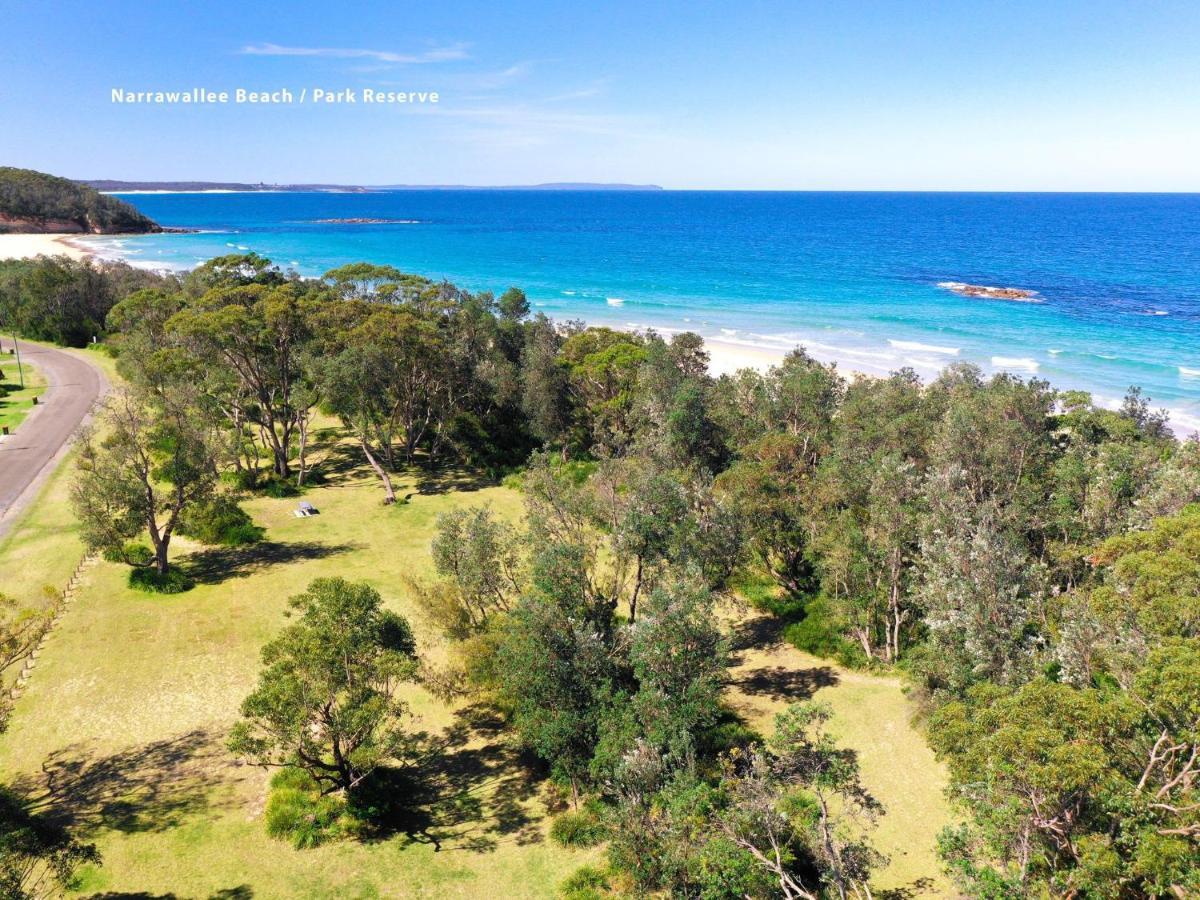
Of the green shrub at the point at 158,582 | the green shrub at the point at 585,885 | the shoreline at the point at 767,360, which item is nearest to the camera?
the green shrub at the point at 585,885

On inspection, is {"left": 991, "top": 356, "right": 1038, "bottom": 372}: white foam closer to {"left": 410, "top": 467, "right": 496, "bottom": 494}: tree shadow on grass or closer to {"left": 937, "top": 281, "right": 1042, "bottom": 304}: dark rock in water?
{"left": 937, "top": 281, "right": 1042, "bottom": 304}: dark rock in water

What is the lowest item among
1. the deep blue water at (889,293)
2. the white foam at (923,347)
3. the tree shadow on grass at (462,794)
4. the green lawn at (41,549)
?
the tree shadow on grass at (462,794)

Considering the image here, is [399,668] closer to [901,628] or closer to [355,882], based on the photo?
[355,882]

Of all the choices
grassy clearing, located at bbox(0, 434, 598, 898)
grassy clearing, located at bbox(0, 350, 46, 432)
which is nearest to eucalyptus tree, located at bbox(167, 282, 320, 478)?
grassy clearing, located at bbox(0, 434, 598, 898)

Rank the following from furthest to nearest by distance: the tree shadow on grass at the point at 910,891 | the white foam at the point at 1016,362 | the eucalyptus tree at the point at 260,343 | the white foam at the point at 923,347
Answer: the white foam at the point at 923,347, the white foam at the point at 1016,362, the eucalyptus tree at the point at 260,343, the tree shadow on grass at the point at 910,891

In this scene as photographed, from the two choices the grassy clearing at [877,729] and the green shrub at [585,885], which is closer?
the green shrub at [585,885]

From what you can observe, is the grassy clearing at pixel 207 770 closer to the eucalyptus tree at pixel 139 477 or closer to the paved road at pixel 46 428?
the eucalyptus tree at pixel 139 477

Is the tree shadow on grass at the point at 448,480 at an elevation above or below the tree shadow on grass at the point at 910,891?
above

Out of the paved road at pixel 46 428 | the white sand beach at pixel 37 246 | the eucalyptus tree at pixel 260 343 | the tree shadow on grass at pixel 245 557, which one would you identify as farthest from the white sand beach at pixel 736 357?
the white sand beach at pixel 37 246
